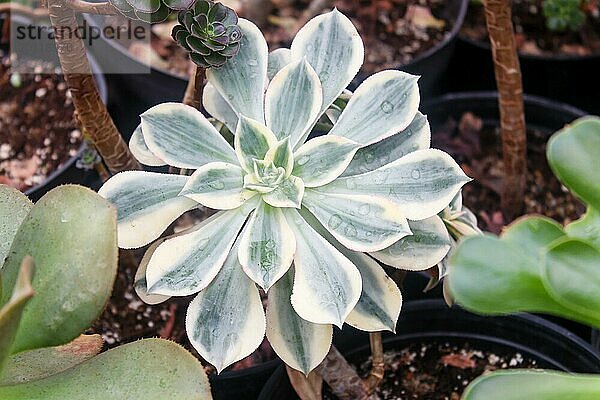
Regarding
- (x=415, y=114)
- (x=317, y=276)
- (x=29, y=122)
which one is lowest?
(x=29, y=122)

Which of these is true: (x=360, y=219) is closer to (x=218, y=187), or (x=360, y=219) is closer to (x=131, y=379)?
(x=218, y=187)

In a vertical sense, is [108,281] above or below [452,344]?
above

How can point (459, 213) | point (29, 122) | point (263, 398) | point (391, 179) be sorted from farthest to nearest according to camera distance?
point (29, 122)
point (263, 398)
point (459, 213)
point (391, 179)

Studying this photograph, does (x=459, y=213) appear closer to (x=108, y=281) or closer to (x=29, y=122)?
(x=108, y=281)

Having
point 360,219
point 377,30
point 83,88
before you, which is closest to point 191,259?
point 360,219

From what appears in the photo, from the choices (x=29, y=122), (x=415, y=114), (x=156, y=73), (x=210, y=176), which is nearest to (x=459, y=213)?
(x=415, y=114)

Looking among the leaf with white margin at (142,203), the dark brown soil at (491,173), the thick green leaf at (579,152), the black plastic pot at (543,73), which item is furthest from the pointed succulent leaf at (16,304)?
the black plastic pot at (543,73)
